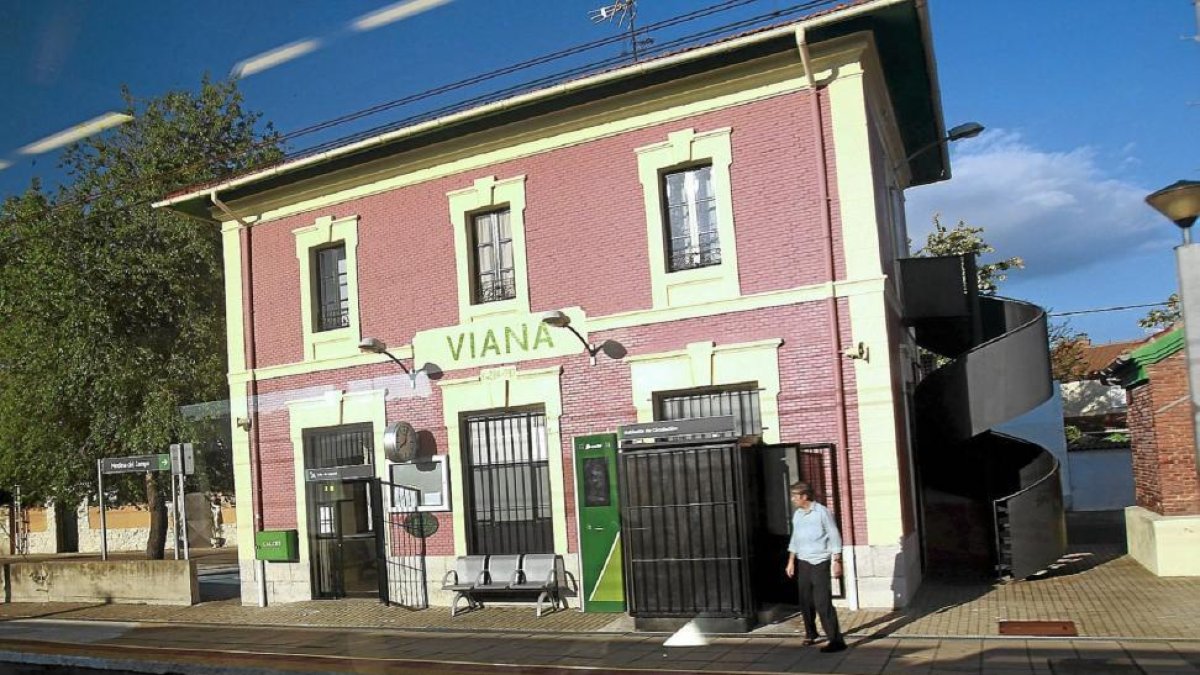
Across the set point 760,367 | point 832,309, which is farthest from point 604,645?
point 832,309

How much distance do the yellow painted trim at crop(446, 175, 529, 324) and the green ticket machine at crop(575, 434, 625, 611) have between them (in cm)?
266

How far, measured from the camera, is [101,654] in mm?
12766

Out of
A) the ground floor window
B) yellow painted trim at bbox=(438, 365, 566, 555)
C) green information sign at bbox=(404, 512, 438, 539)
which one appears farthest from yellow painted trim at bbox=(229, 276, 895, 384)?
green information sign at bbox=(404, 512, 438, 539)

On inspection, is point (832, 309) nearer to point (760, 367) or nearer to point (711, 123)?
point (760, 367)

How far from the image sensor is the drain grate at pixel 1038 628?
9.77m

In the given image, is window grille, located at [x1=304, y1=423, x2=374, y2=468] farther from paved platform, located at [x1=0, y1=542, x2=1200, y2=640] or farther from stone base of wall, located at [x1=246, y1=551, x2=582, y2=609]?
paved platform, located at [x1=0, y1=542, x2=1200, y2=640]

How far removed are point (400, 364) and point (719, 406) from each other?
198 inches

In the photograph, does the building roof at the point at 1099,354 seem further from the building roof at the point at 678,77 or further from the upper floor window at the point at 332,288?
the upper floor window at the point at 332,288

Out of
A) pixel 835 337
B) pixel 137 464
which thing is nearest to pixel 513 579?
pixel 835 337

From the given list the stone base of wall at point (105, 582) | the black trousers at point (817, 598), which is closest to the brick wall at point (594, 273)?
the stone base of wall at point (105, 582)

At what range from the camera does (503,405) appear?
14664 millimetres

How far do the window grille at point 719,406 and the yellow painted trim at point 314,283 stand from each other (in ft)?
17.3

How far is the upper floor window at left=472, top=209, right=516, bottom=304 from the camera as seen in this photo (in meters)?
15.0

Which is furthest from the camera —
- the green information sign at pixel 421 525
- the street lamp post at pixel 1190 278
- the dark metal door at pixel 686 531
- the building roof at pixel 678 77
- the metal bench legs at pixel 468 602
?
the green information sign at pixel 421 525
